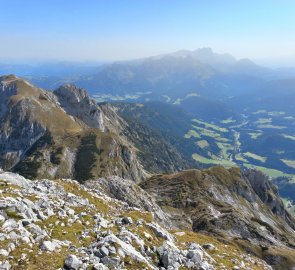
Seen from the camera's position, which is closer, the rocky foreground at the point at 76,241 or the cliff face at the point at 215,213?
the rocky foreground at the point at 76,241

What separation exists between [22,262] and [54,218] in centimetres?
1066

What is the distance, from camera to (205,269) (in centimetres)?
3872

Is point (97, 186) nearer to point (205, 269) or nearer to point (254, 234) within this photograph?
point (254, 234)

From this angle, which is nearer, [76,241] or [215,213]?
[76,241]

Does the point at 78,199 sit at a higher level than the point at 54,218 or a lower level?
lower

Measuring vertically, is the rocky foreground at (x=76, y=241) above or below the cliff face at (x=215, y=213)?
above

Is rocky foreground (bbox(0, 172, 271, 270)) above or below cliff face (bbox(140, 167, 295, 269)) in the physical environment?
above

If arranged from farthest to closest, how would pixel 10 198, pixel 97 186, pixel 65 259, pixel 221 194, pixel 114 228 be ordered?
1. pixel 221 194
2. pixel 97 186
3. pixel 114 228
4. pixel 10 198
5. pixel 65 259

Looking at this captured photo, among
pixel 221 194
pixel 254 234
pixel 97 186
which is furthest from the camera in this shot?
pixel 221 194

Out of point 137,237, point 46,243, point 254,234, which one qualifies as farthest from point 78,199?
point 254,234

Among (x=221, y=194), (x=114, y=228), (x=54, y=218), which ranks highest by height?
(x=54, y=218)

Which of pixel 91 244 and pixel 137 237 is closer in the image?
pixel 91 244

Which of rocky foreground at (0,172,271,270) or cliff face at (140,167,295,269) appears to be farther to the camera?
cliff face at (140,167,295,269)

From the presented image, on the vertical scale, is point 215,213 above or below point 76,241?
below
